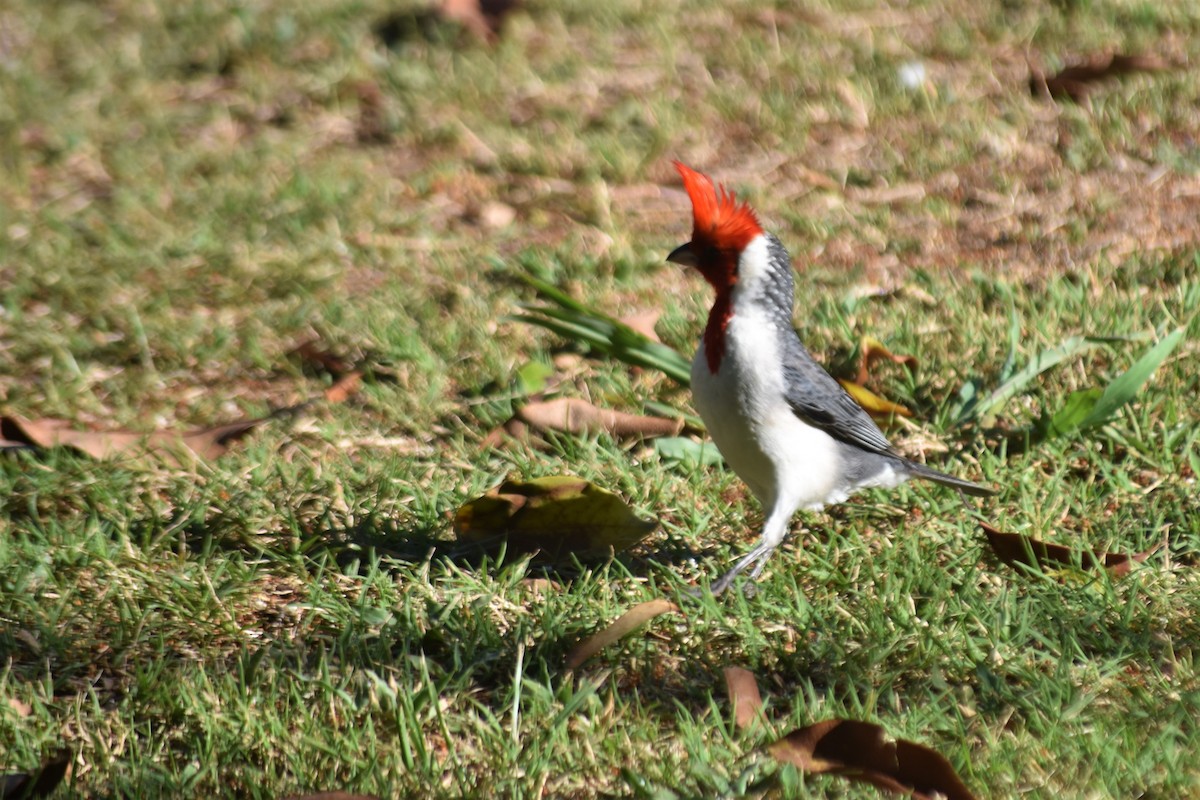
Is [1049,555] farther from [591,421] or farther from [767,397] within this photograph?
[591,421]

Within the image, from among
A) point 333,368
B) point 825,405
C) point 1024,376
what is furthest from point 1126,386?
point 333,368

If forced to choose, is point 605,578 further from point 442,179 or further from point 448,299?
point 442,179

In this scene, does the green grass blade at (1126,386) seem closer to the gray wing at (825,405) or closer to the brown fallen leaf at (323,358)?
the gray wing at (825,405)

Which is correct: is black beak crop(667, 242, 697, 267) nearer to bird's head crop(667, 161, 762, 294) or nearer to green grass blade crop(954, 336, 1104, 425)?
bird's head crop(667, 161, 762, 294)

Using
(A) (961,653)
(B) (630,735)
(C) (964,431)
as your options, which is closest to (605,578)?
(B) (630,735)

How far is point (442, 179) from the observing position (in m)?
6.25

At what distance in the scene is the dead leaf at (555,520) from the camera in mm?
3803

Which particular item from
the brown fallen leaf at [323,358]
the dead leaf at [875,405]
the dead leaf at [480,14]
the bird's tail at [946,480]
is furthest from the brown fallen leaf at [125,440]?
the dead leaf at [480,14]

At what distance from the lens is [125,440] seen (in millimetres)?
4496

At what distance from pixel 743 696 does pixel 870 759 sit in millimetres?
426

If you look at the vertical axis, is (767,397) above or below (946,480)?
above

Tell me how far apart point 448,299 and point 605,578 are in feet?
6.66

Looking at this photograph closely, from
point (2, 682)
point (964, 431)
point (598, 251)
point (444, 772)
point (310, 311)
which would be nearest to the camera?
point (444, 772)

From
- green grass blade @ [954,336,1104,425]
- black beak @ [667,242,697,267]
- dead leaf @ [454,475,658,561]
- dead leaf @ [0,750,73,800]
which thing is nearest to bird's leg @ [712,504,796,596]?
dead leaf @ [454,475,658,561]
